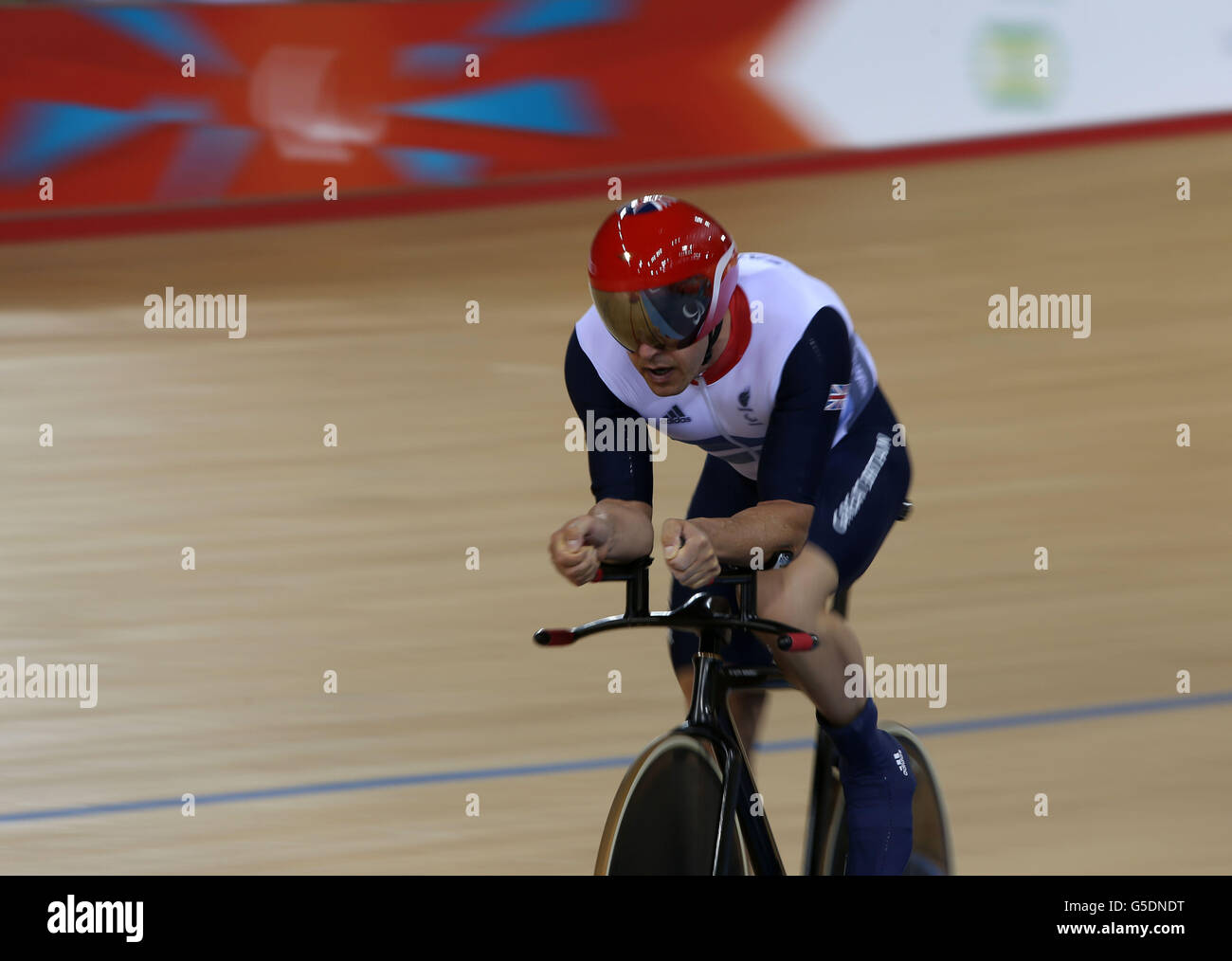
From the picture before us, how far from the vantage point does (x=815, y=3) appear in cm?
887

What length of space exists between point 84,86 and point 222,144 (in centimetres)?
76

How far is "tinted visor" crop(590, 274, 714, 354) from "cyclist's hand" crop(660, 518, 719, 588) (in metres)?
0.26

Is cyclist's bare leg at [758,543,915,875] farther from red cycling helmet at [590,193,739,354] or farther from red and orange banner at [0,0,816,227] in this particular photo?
red and orange banner at [0,0,816,227]

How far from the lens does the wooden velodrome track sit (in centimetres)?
369

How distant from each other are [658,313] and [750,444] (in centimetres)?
52

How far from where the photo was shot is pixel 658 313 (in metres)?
2.08

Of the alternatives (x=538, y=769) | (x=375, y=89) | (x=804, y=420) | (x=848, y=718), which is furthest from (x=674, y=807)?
(x=375, y=89)

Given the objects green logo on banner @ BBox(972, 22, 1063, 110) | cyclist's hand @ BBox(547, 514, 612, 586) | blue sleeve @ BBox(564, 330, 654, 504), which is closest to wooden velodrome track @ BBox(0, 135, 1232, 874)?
green logo on banner @ BBox(972, 22, 1063, 110)

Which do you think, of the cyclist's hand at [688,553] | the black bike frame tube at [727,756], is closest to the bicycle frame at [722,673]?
the black bike frame tube at [727,756]

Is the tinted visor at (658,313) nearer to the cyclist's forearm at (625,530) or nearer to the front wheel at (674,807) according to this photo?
the cyclist's forearm at (625,530)

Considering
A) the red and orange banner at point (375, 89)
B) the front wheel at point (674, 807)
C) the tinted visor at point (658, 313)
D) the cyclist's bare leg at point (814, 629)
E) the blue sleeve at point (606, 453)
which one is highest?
the red and orange banner at point (375, 89)

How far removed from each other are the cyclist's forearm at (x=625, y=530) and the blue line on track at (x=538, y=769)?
1668 millimetres

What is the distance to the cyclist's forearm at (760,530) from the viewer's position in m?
2.08

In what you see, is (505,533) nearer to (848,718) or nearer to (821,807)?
(821,807)
